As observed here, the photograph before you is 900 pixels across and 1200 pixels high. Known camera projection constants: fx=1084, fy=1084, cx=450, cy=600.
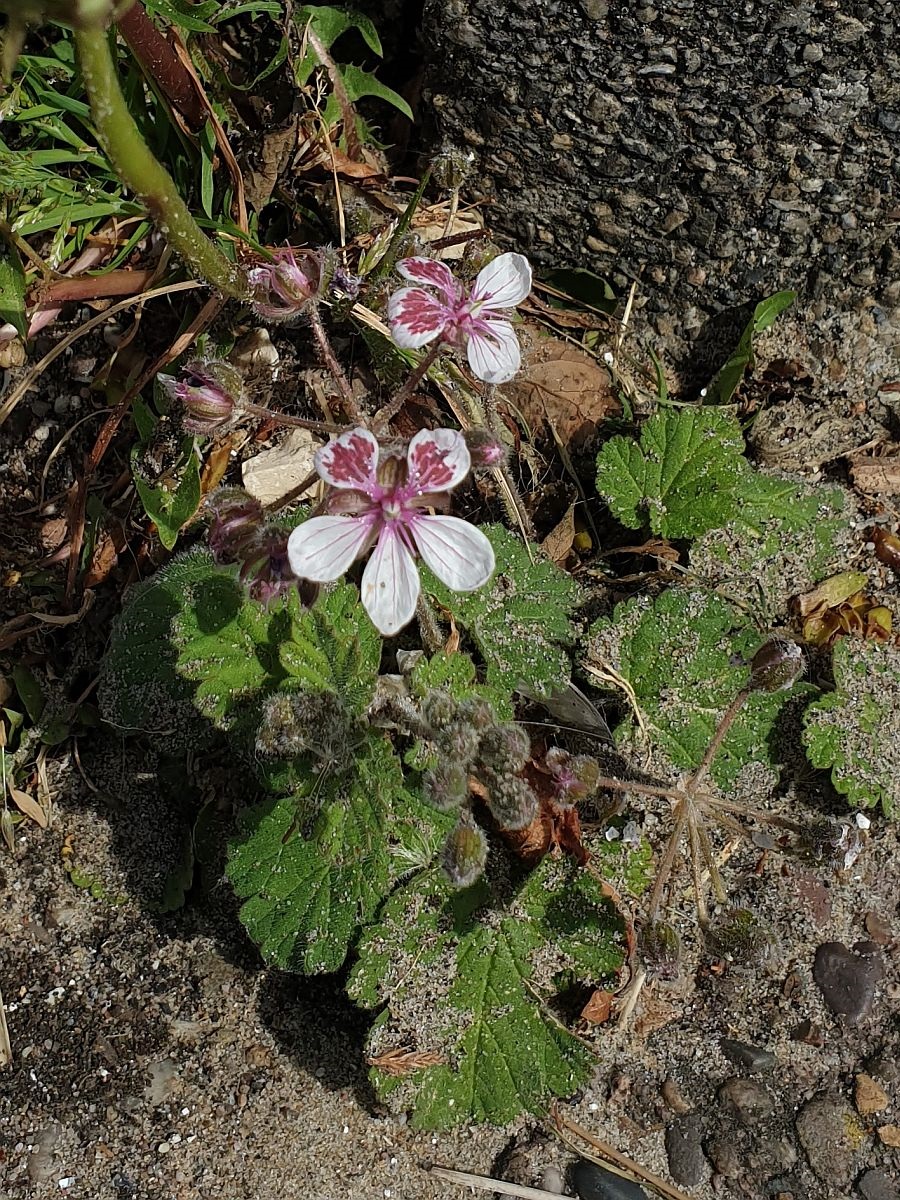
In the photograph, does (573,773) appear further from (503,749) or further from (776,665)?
(776,665)

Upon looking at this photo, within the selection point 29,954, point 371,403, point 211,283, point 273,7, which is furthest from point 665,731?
point 273,7

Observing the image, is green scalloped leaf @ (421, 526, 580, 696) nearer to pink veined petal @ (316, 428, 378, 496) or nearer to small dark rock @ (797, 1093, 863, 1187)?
pink veined petal @ (316, 428, 378, 496)

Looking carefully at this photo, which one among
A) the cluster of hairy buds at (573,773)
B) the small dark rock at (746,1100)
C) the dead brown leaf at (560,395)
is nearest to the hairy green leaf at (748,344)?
the dead brown leaf at (560,395)

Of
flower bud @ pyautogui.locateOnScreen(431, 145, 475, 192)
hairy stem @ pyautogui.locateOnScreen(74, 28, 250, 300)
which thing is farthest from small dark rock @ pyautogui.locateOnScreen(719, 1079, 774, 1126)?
flower bud @ pyautogui.locateOnScreen(431, 145, 475, 192)

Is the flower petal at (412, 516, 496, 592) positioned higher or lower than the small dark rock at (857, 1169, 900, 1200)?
higher

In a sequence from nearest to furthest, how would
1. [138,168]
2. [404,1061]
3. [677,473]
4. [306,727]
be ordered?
[138,168]
[306,727]
[404,1061]
[677,473]

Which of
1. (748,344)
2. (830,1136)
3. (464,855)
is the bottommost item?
(830,1136)

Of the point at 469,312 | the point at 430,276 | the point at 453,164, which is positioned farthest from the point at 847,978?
the point at 453,164

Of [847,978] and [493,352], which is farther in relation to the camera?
[847,978]
